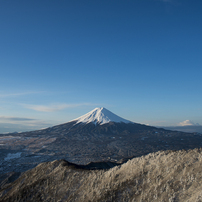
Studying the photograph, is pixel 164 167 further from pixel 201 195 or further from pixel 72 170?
pixel 72 170

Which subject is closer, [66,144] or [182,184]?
[182,184]

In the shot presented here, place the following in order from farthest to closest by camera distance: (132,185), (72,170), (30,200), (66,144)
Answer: (66,144) < (72,170) < (30,200) < (132,185)

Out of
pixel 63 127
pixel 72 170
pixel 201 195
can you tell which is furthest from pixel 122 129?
pixel 201 195

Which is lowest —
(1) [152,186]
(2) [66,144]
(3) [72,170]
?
(2) [66,144]

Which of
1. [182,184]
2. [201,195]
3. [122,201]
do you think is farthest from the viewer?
[122,201]

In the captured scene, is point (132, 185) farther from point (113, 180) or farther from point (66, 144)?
point (66, 144)

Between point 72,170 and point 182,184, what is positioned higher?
point 182,184

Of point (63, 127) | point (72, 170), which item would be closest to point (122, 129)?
point (63, 127)
